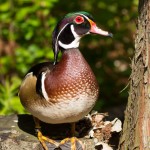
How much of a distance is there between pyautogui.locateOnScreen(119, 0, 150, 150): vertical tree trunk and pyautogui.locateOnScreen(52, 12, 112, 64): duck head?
192 millimetres

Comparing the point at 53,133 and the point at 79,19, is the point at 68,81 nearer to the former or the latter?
the point at 79,19

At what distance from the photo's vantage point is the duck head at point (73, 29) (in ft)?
10.3

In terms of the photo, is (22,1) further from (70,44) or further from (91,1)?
(70,44)

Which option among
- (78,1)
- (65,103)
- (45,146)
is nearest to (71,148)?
(45,146)

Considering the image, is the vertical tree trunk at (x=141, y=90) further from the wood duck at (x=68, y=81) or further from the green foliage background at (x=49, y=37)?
the green foliage background at (x=49, y=37)

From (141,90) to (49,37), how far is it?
7.19 ft

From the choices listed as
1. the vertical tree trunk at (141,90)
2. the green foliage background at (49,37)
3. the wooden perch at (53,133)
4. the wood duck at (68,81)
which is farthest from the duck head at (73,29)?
the green foliage background at (49,37)

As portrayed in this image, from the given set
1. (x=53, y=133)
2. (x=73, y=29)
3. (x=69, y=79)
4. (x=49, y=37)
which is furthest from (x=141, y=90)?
(x=49, y=37)

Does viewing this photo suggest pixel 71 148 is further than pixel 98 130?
No

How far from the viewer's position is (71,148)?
11.1 ft

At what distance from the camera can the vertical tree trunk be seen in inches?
121

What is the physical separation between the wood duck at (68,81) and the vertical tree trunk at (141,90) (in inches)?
7.6

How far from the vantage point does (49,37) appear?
17.0ft

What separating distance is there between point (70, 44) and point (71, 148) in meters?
0.65
